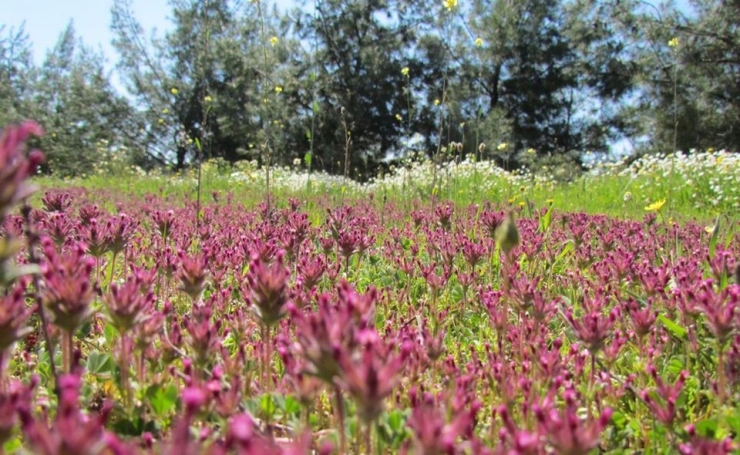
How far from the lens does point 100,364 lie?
1.69m

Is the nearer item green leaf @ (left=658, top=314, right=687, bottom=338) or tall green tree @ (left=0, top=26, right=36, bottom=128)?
green leaf @ (left=658, top=314, right=687, bottom=338)

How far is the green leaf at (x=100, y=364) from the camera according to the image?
1.67m

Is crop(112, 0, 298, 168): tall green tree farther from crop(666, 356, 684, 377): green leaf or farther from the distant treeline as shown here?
crop(666, 356, 684, 377): green leaf

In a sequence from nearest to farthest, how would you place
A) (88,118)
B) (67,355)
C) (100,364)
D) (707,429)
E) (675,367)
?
(67,355) < (707,429) < (100,364) < (675,367) < (88,118)

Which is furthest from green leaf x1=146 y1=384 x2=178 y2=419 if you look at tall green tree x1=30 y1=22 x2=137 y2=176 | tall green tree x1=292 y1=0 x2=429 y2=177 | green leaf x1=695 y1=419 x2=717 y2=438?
tall green tree x1=30 y1=22 x2=137 y2=176

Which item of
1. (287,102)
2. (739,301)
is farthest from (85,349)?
(287,102)

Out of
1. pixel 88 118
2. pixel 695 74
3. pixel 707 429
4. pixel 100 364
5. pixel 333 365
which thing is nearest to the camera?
pixel 333 365

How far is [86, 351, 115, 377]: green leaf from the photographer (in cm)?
167

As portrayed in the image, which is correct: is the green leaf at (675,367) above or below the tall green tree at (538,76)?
below

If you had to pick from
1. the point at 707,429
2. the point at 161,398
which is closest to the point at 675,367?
the point at 707,429

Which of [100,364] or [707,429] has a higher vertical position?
[100,364]

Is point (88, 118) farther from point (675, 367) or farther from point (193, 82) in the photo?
point (675, 367)

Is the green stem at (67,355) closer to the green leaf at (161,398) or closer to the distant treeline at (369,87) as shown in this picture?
the green leaf at (161,398)

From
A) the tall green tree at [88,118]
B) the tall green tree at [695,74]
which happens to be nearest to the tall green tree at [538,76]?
the tall green tree at [695,74]
